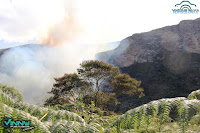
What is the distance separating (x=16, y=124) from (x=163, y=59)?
2600 centimetres

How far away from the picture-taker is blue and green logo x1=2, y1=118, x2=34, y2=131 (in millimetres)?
1146

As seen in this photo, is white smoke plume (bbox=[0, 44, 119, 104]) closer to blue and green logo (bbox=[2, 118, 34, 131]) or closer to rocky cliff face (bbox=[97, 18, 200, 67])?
rocky cliff face (bbox=[97, 18, 200, 67])

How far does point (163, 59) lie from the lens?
81.9 ft

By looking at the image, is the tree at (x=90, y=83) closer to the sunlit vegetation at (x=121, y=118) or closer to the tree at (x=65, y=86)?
the tree at (x=65, y=86)

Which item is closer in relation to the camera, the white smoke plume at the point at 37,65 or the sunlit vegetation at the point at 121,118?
the sunlit vegetation at the point at 121,118

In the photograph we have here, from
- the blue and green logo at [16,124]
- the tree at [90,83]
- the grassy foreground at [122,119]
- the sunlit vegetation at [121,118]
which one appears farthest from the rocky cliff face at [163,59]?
the blue and green logo at [16,124]

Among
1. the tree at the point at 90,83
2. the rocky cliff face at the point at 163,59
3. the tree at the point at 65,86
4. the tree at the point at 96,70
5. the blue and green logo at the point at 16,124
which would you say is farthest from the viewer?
the rocky cliff face at the point at 163,59

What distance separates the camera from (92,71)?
37.1 ft

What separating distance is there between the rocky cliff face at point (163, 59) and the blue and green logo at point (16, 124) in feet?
53.4

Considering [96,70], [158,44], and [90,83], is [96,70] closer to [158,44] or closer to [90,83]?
[90,83]

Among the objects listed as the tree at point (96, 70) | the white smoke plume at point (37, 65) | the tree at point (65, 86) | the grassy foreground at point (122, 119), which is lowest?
the grassy foreground at point (122, 119)

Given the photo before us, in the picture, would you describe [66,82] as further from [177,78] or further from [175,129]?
[177,78]

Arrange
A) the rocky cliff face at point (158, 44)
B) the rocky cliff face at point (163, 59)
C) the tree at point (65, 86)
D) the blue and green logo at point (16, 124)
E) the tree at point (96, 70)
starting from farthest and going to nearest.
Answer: the rocky cliff face at point (158, 44) < the rocky cliff face at point (163, 59) < the tree at point (65, 86) < the tree at point (96, 70) < the blue and green logo at point (16, 124)

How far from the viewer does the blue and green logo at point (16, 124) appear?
3.76ft
